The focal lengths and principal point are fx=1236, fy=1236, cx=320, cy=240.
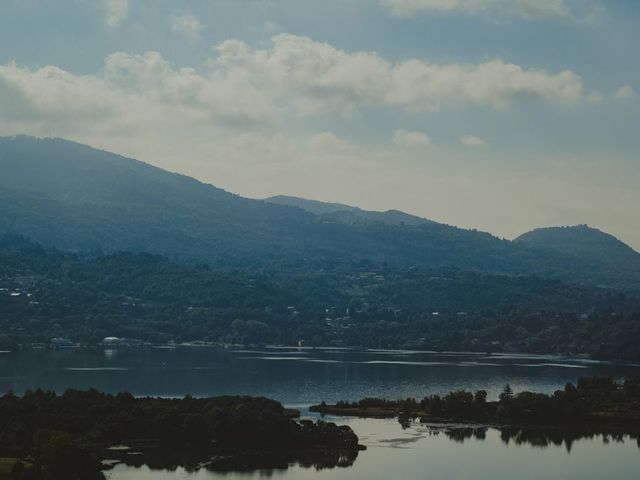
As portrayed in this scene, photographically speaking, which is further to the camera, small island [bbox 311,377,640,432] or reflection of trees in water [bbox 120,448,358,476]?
small island [bbox 311,377,640,432]

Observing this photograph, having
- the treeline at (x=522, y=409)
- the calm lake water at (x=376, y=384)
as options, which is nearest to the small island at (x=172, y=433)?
the calm lake water at (x=376, y=384)

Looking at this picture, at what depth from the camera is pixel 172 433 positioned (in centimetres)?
5847

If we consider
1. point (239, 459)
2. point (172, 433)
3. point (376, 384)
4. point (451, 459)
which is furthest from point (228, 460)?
point (376, 384)

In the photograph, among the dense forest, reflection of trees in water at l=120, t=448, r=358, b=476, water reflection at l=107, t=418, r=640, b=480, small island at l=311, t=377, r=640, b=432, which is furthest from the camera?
the dense forest

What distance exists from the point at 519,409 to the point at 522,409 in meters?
0.17

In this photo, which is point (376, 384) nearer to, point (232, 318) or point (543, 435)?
point (543, 435)

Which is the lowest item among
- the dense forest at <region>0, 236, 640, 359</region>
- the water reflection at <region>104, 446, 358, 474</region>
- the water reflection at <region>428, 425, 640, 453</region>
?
the water reflection at <region>104, 446, 358, 474</region>

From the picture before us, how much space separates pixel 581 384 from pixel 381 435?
21.4 m

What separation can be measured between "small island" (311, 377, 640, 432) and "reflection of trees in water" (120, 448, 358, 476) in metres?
15.0

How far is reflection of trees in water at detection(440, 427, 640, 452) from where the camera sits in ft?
208

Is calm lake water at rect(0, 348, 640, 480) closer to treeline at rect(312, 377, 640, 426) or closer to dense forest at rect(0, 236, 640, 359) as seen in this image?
treeline at rect(312, 377, 640, 426)

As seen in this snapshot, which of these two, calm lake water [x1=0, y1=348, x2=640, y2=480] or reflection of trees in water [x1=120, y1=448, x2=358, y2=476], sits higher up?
calm lake water [x1=0, y1=348, x2=640, y2=480]

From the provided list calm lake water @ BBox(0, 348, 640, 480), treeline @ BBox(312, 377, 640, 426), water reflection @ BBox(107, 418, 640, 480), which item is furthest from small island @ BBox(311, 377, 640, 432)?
calm lake water @ BBox(0, 348, 640, 480)

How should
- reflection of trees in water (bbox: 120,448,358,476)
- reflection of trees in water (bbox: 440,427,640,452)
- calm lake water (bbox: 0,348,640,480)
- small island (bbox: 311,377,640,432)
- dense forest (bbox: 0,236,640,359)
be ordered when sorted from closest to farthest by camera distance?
reflection of trees in water (bbox: 120,448,358,476), calm lake water (bbox: 0,348,640,480), reflection of trees in water (bbox: 440,427,640,452), small island (bbox: 311,377,640,432), dense forest (bbox: 0,236,640,359)
